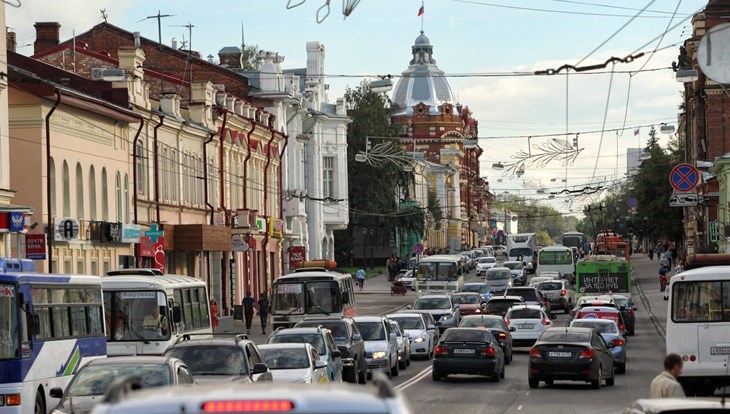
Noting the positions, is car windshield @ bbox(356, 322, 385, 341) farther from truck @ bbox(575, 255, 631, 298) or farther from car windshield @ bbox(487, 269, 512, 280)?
car windshield @ bbox(487, 269, 512, 280)

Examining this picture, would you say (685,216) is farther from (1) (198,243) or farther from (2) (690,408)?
(2) (690,408)

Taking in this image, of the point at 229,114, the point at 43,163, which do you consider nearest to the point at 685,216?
the point at 229,114

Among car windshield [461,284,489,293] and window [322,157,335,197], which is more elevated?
window [322,157,335,197]

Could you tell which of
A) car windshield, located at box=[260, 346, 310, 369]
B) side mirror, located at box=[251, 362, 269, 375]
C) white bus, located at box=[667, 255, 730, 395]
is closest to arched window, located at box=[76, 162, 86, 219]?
car windshield, located at box=[260, 346, 310, 369]

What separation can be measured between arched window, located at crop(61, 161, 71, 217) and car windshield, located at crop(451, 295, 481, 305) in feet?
60.5

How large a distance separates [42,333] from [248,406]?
1772cm

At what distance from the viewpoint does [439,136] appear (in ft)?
541

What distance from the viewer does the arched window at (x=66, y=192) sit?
42.3 meters

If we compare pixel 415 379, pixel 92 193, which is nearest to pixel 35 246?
pixel 92 193

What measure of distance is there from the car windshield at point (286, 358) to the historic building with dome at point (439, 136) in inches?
4998

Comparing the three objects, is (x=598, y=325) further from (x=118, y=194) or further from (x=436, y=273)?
(x=436, y=273)

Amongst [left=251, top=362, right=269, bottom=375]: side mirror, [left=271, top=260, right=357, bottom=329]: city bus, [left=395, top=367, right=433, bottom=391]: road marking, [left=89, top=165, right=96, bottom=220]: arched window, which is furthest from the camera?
[left=89, top=165, right=96, bottom=220]: arched window

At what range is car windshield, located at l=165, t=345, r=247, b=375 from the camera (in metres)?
20.2

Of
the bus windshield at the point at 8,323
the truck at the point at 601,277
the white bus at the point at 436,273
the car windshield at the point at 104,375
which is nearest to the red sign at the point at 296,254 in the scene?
the white bus at the point at 436,273
